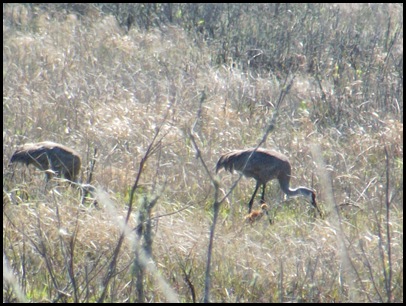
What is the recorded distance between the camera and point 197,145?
796 centimetres

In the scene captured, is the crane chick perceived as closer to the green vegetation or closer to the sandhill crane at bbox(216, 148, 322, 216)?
the green vegetation

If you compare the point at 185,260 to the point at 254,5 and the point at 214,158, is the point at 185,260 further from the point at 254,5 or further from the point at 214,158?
the point at 254,5

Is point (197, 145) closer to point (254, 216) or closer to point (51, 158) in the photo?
point (51, 158)

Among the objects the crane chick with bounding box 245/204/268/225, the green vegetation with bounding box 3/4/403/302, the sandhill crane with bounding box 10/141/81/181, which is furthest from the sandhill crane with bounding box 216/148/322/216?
the sandhill crane with bounding box 10/141/81/181

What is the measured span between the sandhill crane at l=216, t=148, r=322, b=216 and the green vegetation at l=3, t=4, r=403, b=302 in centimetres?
14

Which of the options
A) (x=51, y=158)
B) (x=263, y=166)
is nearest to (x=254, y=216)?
(x=263, y=166)

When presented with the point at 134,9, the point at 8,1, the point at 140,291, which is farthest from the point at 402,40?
the point at 140,291

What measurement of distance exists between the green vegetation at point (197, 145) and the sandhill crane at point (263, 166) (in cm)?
14

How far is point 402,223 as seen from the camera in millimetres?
5820

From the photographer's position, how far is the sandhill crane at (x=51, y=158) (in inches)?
269

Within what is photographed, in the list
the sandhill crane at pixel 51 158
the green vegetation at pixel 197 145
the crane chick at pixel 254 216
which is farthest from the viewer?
the sandhill crane at pixel 51 158

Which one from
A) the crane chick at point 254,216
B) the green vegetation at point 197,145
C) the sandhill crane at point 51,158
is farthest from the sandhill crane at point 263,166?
the sandhill crane at point 51,158

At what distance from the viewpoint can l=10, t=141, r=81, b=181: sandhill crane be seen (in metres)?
6.82

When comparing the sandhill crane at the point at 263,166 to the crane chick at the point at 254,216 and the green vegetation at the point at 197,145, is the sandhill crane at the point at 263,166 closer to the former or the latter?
the green vegetation at the point at 197,145
